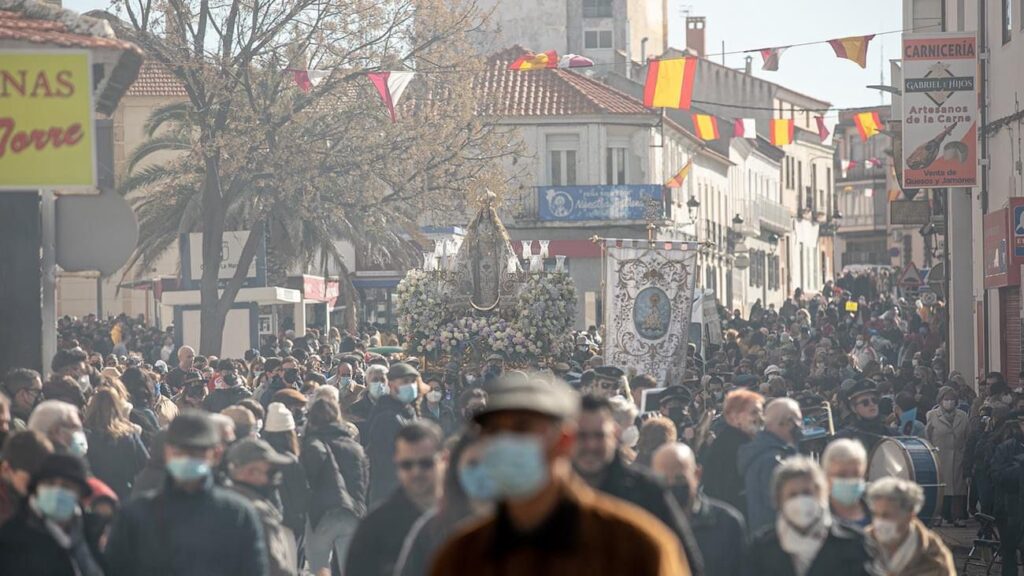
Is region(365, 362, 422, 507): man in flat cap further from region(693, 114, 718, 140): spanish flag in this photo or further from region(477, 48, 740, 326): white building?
region(477, 48, 740, 326): white building

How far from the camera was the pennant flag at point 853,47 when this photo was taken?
29.0 metres

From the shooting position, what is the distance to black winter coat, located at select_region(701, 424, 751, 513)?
11.2m

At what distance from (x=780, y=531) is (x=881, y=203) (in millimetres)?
109690

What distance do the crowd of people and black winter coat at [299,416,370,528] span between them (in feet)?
0.05

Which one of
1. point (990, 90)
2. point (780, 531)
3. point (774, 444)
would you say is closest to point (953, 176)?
point (990, 90)

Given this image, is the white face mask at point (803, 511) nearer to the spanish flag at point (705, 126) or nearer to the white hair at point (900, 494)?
the white hair at point (900, 494)

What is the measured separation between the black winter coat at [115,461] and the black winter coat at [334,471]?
95cm

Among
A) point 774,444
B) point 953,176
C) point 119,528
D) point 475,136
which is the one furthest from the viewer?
point 475,136

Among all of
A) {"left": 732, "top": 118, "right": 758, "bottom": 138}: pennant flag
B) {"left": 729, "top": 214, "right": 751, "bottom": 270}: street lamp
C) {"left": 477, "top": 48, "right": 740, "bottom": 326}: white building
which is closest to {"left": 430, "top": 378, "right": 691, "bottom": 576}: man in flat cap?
{"left": 732, "top": 118, "right": 758, "bottom": 138}: pennant flag

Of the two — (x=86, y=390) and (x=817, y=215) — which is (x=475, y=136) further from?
(x=817, y=215)

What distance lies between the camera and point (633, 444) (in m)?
12.1

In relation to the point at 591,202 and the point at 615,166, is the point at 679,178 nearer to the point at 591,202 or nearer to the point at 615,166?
the point at 591,202

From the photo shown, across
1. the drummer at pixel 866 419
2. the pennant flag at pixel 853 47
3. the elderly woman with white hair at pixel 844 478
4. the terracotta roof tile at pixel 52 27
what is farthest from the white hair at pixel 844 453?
the pennant flag at pixel 853 47

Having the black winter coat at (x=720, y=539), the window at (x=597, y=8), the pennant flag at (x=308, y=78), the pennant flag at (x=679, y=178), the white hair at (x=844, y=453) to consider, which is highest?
the window at (x=597, y=8)
